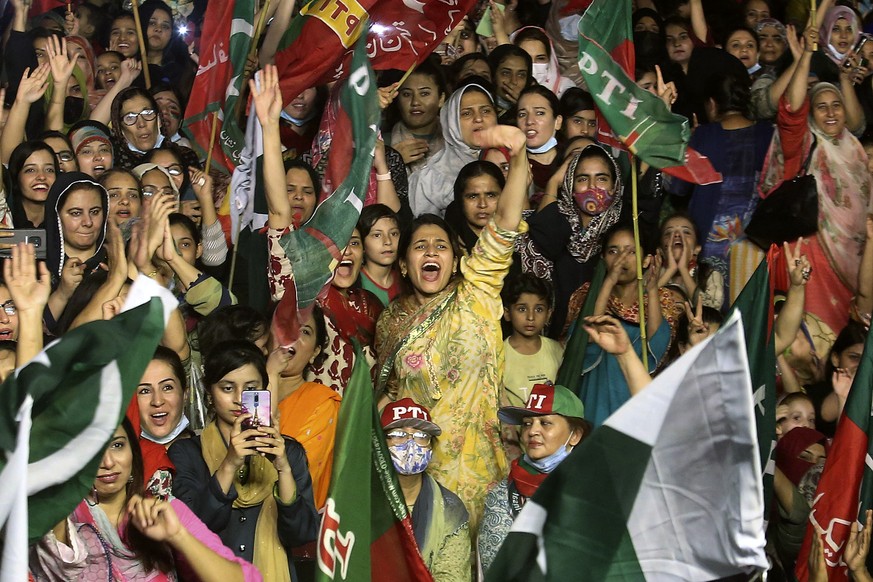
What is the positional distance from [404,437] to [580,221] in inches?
82.2

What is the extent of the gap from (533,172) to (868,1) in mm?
3640

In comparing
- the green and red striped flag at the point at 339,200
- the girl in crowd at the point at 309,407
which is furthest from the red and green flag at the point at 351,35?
the girl in crowd at the point at 309,407

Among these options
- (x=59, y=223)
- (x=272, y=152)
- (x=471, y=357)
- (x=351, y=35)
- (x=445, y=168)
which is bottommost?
(x=471, y=357)

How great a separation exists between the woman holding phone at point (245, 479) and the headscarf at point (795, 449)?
7.08 ft

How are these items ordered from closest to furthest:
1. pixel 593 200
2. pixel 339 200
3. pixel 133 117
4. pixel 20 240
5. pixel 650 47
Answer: pixel 20 240 → pixel 339 200 → pixel 593 200 → pixel 133 117 → pixel 650 47

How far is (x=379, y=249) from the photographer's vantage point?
698cm

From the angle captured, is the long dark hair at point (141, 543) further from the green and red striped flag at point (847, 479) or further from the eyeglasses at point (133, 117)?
the eyeglasses at point (133, 117)

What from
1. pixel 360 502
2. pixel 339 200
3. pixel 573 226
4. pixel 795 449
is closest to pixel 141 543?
pixel 360 502

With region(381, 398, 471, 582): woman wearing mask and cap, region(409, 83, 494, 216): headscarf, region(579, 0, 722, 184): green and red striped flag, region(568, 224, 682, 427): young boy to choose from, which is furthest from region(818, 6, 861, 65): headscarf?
region(381, 398, 471, 582): woman wearing mask and cap

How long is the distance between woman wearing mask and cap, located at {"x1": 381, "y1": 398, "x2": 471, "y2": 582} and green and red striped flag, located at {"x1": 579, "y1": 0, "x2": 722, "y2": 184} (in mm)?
1735

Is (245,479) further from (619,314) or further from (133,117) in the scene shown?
(133,117)

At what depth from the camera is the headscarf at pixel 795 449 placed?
649cm

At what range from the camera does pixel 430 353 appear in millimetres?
6066

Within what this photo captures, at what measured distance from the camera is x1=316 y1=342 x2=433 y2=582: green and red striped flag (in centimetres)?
477
